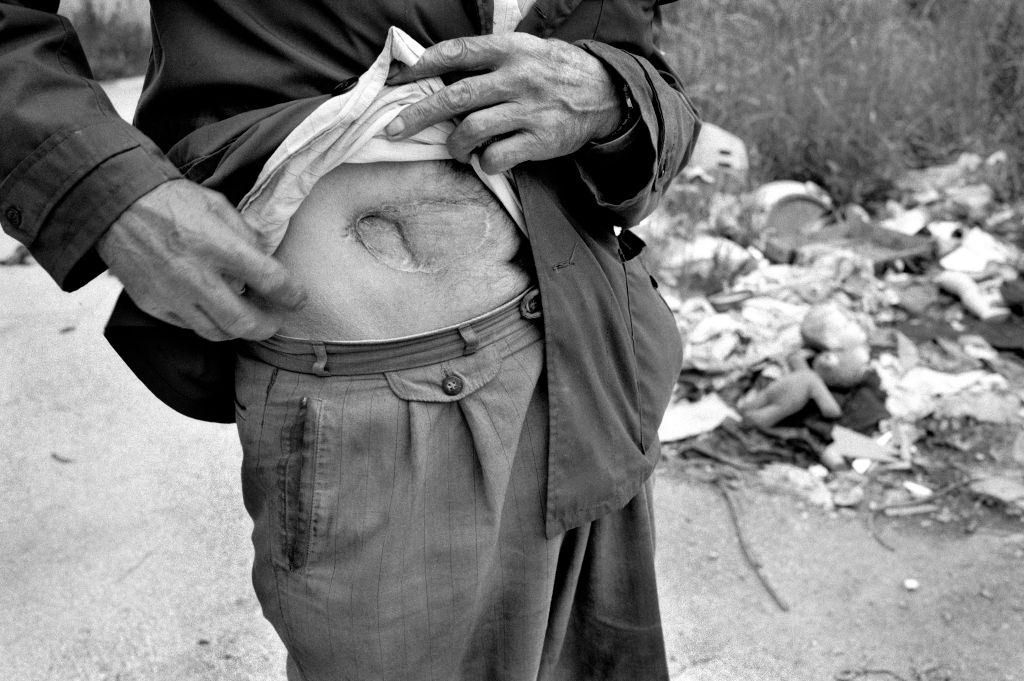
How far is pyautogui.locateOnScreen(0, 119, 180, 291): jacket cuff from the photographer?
3.49ft

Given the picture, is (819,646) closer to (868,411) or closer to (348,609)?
(868,411)

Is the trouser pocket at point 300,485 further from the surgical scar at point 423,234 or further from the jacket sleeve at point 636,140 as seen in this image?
the jacket sleeve at point 636,140

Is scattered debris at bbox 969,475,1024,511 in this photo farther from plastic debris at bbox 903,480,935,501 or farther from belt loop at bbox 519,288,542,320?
belt loop at bbox 519,288,542,320

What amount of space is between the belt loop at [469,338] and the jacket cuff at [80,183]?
388 mm

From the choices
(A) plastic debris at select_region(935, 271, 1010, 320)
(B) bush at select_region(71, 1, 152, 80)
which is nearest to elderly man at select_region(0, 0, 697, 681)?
(A) plastic debris at select_region(935, 271, 1010, 320)

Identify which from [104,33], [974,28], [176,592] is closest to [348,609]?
[176,592]

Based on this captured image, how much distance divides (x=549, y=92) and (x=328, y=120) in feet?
0.89

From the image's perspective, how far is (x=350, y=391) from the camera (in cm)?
123

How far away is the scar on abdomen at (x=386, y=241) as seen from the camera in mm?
1212

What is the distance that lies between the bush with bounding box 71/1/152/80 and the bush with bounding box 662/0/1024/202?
134 inches

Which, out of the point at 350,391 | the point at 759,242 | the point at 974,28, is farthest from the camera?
the point at 974,28

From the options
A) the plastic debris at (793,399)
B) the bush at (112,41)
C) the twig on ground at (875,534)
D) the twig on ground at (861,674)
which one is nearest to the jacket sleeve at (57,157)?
the twig on ground at (861,674)

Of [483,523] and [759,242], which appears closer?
[483,523]

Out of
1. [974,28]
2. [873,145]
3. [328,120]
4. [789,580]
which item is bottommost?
[789,580]
